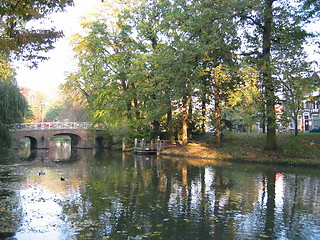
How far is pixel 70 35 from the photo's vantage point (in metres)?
36.2

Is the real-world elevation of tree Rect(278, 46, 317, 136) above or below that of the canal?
above

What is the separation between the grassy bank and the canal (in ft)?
25.4

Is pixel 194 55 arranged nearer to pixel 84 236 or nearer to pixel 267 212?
pixel 267 212

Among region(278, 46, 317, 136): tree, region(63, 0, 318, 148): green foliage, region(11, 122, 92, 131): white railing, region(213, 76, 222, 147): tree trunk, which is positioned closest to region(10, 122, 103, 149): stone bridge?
region(11, 122, 92, 131): white railing

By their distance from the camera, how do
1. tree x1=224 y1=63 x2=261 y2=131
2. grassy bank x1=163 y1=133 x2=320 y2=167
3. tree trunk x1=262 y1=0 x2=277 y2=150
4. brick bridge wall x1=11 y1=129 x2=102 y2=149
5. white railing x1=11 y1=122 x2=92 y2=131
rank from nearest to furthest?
tree trunk x1=262 y1=0 x2=277 y2=150 < tree x1=224 y1=63 x2=261 y2=131 < grassy bank x1=163 y1=133 x2=320 y2=167 < white railing x1=11 y1=122 x2=92 y2=131 < brick bridge wall x1=11 y1=129 x2=102 y2=149

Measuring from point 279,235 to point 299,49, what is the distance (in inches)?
727

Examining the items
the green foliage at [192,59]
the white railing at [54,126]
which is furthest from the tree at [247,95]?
the white railing at [54,126]

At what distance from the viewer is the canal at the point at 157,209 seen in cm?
645

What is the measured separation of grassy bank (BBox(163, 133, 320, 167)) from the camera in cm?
2091

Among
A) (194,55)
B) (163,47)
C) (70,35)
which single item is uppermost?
(70,35)

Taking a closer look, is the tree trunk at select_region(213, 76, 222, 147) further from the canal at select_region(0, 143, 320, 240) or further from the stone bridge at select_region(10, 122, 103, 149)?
the stone bridge at select_region(10, 122, 103, 149)

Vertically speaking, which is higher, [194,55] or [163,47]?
[163,47]

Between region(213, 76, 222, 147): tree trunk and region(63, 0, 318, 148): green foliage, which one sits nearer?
region(63, 0, 318, 148): green foliage

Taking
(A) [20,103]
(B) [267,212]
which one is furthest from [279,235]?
(A) [20,103]
